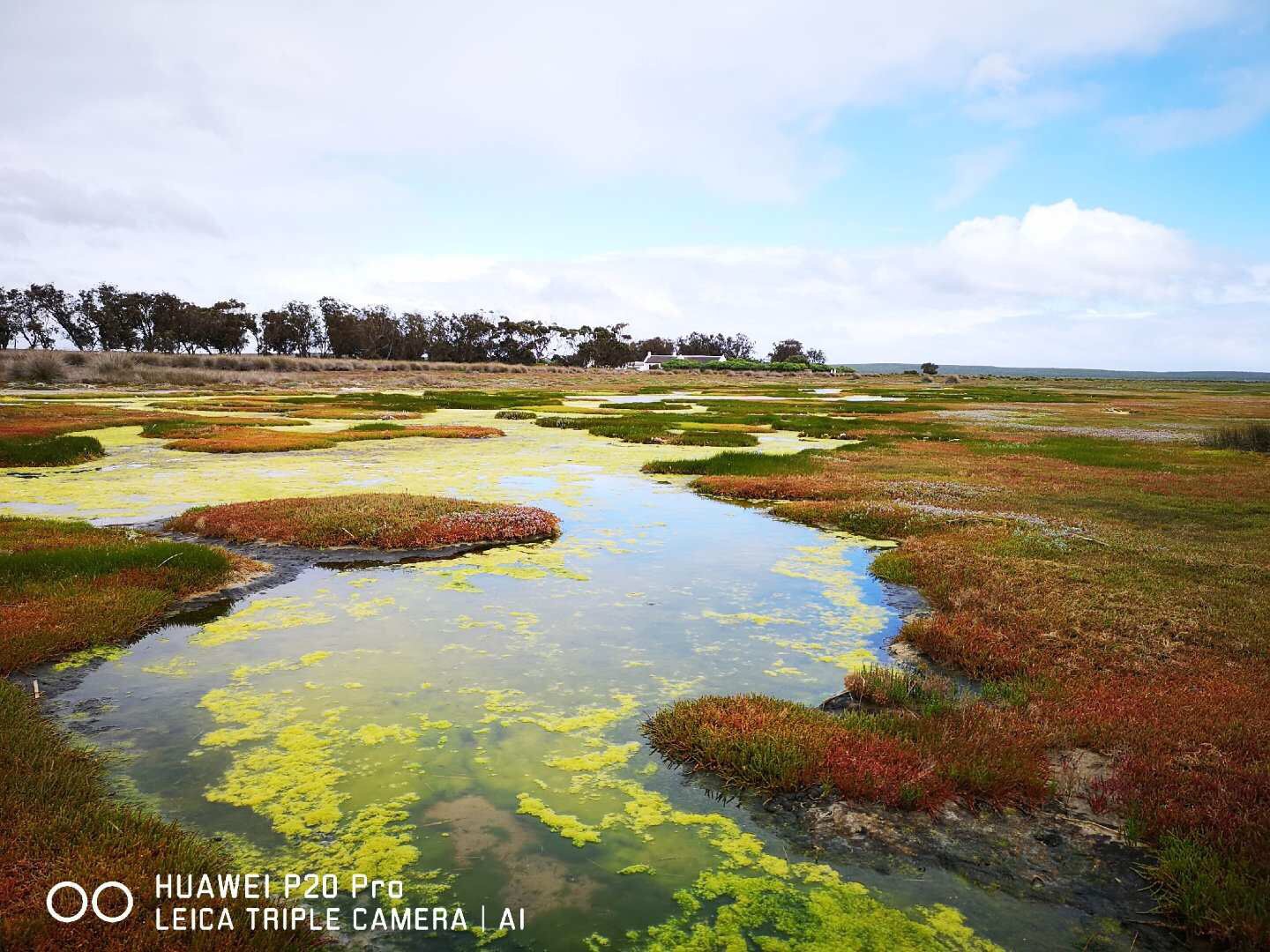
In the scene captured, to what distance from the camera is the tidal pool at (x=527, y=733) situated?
573cm

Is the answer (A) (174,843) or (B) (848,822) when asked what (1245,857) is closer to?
(B) (848,822)

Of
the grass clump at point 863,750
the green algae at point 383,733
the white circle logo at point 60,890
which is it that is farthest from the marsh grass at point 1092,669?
the white circle logo at point 60,890

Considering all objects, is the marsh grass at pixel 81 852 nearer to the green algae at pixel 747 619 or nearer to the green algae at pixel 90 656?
the green algae at pixel 90 656

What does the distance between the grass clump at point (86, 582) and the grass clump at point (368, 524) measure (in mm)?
1905

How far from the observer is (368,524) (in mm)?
17125

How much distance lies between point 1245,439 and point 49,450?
53540mm

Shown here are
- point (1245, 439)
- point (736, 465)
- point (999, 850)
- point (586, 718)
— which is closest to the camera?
point (999, 850)

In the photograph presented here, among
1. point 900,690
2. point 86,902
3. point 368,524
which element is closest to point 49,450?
point 368,524

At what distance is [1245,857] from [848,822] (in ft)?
10.0

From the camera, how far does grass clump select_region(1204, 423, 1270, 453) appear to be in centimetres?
3638

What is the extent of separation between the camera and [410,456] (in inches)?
1211

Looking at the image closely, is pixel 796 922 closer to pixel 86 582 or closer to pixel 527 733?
pixel 527 733

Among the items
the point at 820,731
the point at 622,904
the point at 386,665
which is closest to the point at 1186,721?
the point at 820,731

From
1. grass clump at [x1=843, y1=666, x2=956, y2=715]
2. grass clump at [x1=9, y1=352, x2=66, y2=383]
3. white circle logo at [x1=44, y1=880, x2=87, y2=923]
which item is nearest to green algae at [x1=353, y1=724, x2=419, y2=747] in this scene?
white circle logo at [x1=44, y1=880, x2=87, y2=923]
